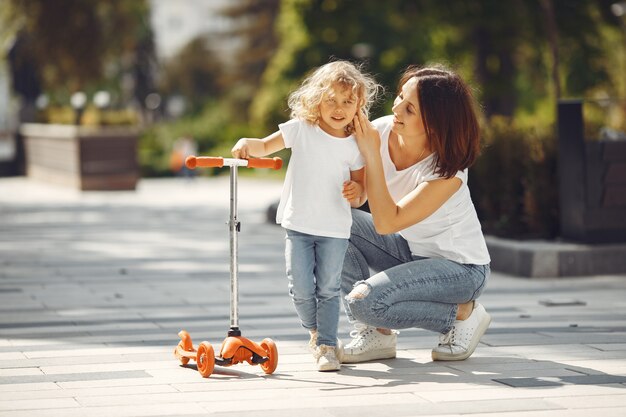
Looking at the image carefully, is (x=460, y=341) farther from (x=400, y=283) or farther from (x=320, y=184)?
(x=320, y=184)

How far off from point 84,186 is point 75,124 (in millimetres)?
3231

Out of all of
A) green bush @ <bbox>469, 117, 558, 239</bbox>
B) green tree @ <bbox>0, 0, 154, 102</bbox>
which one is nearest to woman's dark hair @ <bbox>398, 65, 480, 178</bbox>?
green bush @ <bbox>469, 117, 558, 239</bbox>

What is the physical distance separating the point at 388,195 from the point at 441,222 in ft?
1.36

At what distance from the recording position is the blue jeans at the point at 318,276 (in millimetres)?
5562

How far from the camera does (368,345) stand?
19.6 ft

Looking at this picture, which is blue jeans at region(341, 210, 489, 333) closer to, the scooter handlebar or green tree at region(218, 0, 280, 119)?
the scooter handlebar

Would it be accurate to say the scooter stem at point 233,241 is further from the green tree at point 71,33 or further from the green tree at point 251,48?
the green tree at point 251,48

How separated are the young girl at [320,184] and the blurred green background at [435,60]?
0.40 metres

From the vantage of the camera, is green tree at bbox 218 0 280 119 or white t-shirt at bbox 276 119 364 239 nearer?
white t-shirt at bbox 276 119 364 239

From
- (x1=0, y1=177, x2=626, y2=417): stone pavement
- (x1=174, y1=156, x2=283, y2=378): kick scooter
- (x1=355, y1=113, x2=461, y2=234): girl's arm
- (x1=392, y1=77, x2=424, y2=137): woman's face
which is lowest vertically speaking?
(x1=0, y1=177, x2=626, y2=417): stone pavement

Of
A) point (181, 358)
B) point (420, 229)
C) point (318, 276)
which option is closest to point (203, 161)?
point (318, 276)

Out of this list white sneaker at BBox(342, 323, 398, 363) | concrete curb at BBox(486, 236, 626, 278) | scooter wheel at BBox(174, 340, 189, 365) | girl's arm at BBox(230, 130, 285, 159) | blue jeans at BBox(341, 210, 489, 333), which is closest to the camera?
girl's arm at BBox(230, 130, 285, 159)

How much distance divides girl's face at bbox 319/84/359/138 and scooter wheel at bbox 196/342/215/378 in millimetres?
1147

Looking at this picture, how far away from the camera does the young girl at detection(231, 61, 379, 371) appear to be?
5480 mm
